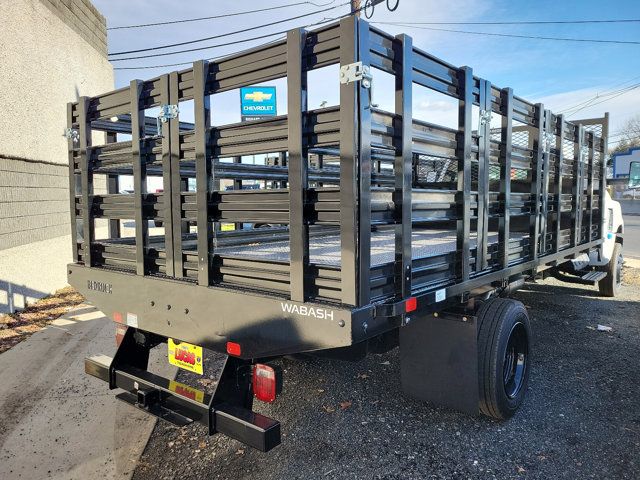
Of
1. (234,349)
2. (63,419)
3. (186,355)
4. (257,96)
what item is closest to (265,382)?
(234,349)

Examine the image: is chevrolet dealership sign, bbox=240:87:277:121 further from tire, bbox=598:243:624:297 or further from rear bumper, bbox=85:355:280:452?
rear bumper, bbox=85:355:280:452

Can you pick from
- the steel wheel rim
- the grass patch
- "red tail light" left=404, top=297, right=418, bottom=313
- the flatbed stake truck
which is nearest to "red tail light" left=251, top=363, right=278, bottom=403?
the flatbed stake truck

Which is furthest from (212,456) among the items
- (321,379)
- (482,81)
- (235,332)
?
(482,81)

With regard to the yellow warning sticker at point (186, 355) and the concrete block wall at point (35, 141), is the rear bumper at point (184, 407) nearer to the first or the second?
the yellow warning sticker at point (186, 355)

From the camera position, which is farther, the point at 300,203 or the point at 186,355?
the point at 186,355

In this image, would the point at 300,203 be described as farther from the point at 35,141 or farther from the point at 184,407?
the point at 35,141

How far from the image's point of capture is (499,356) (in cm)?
322

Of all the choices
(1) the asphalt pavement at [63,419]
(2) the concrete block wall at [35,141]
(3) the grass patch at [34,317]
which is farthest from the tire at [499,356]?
(2) the concrete block wall at [35,141]

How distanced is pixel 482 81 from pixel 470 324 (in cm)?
157

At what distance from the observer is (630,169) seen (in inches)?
271

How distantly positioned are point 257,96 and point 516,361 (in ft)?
38.4

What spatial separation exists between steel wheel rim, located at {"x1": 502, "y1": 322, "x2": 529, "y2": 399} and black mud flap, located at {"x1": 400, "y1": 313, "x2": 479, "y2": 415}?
0.48m

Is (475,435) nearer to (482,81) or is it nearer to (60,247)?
(482,81)

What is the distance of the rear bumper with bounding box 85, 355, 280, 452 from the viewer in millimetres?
2334
